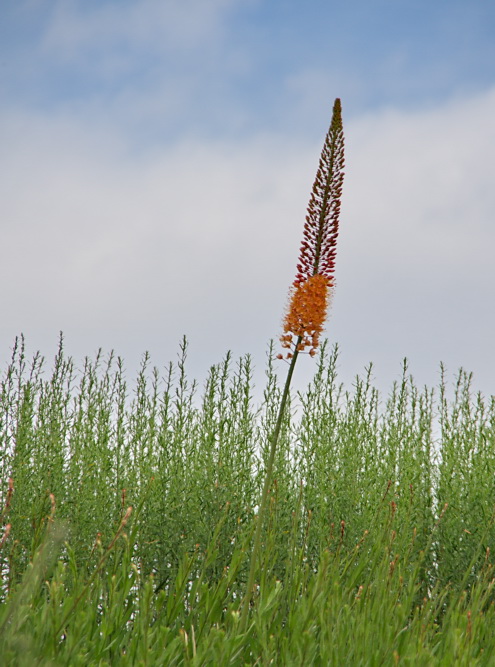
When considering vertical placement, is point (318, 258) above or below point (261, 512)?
above

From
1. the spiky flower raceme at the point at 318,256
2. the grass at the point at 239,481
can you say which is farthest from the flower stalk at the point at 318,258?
the grass at the point at 239,481

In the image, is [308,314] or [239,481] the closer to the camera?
[308,314]

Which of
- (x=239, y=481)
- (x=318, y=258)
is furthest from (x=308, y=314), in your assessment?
(x=239, y=481)

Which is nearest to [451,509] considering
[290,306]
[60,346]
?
[290,306]

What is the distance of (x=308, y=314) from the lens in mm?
2953

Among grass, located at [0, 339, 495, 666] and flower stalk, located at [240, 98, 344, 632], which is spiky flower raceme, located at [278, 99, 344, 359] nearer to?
flower stalk, located at [240, 98, 344, 632]

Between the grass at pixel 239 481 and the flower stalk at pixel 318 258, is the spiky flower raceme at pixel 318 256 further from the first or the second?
the grass at pixel 239 481

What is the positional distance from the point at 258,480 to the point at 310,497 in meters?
0.55

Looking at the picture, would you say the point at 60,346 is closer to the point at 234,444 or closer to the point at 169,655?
the point at 234,444

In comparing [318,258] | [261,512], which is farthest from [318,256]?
[261,512]

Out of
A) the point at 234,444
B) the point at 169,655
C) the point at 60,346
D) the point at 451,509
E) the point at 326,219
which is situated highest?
the point at 60,346

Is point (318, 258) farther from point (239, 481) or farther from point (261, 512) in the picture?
point (239, 481)

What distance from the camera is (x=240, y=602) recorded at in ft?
10.8

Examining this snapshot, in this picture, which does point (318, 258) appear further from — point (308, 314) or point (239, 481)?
point (239, 481)
